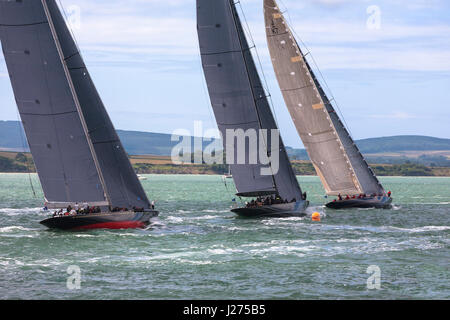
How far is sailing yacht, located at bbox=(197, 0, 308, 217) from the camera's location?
189 ft

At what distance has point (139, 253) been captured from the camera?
39.4 metres

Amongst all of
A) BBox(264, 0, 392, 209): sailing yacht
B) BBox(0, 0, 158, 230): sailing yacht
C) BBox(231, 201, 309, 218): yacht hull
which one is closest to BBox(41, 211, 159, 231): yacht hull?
BBox(0, 0, 158, 230): sailing yacht

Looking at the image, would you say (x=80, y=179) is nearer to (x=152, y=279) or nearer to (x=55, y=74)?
(x=55, y=74)

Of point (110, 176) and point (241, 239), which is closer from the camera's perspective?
point (241, 239)

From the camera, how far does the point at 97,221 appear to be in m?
47.5

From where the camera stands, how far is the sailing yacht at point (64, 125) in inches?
1855

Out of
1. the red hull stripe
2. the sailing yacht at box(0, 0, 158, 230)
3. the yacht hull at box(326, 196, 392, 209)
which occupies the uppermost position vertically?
the sailing yacht at box(0, 0, 158, 230)

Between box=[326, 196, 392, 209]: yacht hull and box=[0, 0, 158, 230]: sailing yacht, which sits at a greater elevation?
box=[0, 0, 158, 230]: sailing yacht

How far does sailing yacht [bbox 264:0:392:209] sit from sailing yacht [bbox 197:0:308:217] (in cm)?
1340

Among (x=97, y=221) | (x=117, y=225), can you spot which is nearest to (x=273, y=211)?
(x=117, y=225)

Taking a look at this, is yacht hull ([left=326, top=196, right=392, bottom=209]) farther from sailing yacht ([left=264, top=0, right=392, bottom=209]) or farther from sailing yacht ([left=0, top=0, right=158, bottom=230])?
sailing yacht ([left=0, top=0, right=158, bottom=230])

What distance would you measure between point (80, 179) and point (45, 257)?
1131 cm

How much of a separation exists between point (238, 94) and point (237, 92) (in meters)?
0.17
